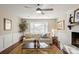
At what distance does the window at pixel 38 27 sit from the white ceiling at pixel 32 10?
13 centimetres

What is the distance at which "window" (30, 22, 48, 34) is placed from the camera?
1.87m

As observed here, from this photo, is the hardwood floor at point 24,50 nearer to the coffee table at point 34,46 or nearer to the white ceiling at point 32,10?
the coffee table at point 34,46

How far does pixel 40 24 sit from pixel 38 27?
0.24ft

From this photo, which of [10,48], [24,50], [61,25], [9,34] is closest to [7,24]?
[9,34]

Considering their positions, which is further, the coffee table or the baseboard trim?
the coffee table

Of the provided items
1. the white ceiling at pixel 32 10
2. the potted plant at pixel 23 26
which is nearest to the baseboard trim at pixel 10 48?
the potted plant at pixel 23 26

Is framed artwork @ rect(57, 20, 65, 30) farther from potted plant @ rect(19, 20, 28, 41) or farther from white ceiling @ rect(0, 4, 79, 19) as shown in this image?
potted plant @ rect(19, 20, 28, 41)

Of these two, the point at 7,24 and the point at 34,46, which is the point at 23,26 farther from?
the point at 34,46

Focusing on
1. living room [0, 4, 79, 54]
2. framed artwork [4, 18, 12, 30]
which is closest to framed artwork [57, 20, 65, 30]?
living room [0, 4, 79, 54]

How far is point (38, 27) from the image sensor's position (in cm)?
192

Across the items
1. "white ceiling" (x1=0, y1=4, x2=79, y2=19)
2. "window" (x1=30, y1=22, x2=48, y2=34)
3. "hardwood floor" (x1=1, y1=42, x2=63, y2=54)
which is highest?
"white ceiling" (x1=0, y1=4, x2=79, y2=19)

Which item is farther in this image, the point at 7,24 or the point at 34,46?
the point at 34,46

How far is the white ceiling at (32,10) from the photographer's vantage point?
168 cm
